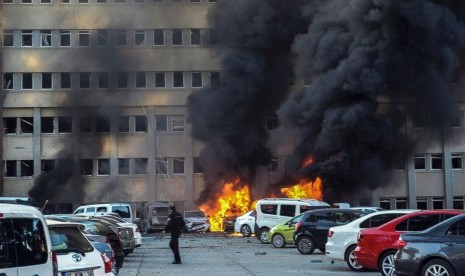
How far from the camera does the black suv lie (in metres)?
22.0

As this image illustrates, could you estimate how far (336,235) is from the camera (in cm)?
1686

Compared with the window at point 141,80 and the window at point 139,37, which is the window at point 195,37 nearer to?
the window at point 139,37

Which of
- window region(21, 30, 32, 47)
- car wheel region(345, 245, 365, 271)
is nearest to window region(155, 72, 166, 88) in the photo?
window region(21, 30, 32, 47)

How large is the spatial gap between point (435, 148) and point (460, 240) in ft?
146

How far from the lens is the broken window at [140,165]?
2137 inches

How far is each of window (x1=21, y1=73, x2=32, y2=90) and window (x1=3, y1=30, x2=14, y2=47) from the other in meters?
2.51

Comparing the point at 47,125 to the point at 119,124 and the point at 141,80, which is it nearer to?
the point at 119,124

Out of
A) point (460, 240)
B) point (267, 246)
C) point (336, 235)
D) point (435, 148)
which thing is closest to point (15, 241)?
point (460, 240)

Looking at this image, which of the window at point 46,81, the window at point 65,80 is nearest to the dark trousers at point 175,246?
the window at point 65,80

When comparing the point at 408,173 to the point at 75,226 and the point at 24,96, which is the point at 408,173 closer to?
the point at 24,96

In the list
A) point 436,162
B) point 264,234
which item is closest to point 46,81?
point 264,234

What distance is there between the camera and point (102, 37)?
172 ft

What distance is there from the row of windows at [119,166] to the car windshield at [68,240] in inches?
1708

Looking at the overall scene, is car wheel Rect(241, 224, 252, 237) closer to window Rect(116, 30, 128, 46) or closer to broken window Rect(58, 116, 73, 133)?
window Rect(116, 30, 128, 46)
